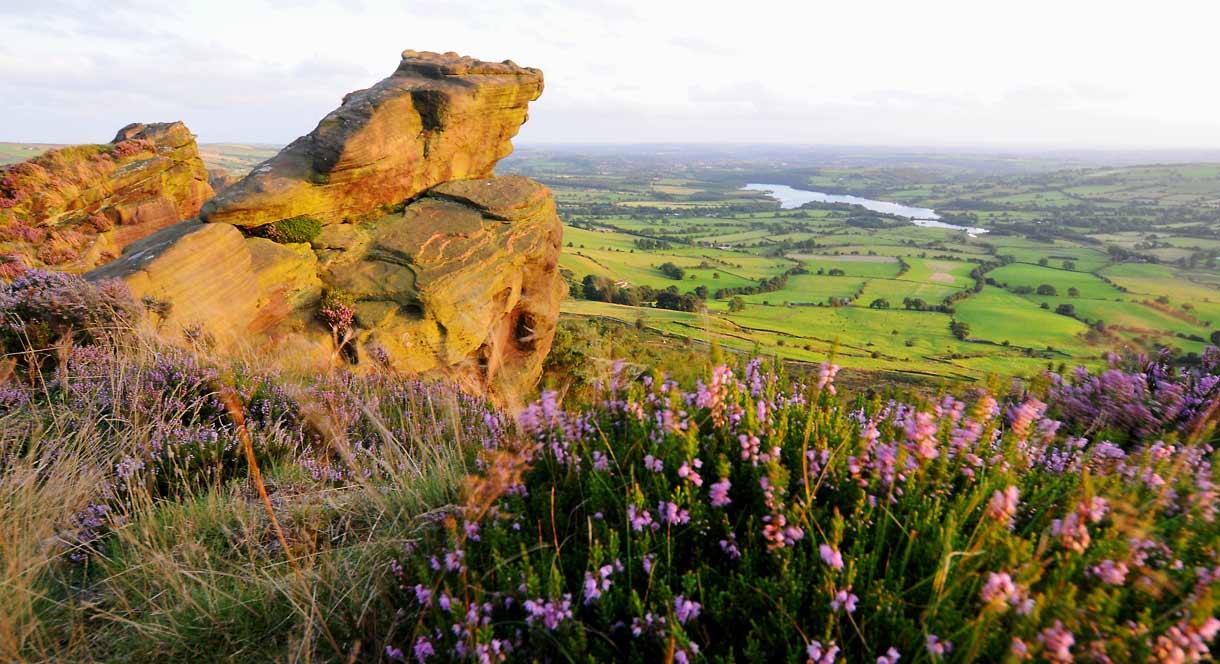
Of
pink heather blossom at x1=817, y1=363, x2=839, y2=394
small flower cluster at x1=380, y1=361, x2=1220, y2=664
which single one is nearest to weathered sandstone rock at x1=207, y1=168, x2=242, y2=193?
small flower cluster at x1=380, y1=361, x2=1220, y2=664

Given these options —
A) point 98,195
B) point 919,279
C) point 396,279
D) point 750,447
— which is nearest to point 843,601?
point 750,447

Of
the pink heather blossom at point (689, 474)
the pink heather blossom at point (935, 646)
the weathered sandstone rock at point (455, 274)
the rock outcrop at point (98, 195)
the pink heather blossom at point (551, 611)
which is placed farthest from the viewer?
the weathered sandstone rock at point (455, 274)

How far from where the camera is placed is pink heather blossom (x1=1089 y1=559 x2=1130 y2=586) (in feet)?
6.76

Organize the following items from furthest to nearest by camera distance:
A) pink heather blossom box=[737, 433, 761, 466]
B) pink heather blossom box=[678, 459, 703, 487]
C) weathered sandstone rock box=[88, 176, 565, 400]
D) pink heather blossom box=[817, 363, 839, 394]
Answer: weathered sandstone rock box=[88, 176, 565, 400] < pink heather blossom box=[817, 363, 839, 394] < pink heather blossom box=[737, 433, 761, 466] < pink heather blossom box=[678, 459, 703, 487]

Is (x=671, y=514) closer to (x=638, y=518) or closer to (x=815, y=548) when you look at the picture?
(x=638, y=518)

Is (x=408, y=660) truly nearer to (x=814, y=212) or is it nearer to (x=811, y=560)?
(x=811, y=560)

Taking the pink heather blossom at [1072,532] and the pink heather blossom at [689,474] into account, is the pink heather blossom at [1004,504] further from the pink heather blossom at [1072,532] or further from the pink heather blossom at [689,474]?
the pink heather blossom at [689,474]

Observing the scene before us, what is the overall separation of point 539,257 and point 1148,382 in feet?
70.6

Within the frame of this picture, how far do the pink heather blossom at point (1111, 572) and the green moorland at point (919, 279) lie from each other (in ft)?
12.9

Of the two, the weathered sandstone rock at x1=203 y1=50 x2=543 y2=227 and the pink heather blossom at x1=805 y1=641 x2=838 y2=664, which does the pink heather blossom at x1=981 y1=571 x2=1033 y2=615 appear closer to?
the pink heather blossom at x1=805 y1=641 x2=838 y2=664

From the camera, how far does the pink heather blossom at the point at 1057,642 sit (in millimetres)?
1774

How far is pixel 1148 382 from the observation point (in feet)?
18.8

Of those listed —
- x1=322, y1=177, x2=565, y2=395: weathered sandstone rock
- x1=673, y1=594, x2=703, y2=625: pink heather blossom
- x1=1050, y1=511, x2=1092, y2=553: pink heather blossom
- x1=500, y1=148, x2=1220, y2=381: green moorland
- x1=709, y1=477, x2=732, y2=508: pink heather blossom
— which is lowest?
x1=500, y1=148, x2=1220, y2=381: green moorland

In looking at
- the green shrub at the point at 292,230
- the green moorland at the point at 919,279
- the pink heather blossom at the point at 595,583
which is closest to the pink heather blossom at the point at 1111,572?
the pink heather blossom at the point at 595,583
